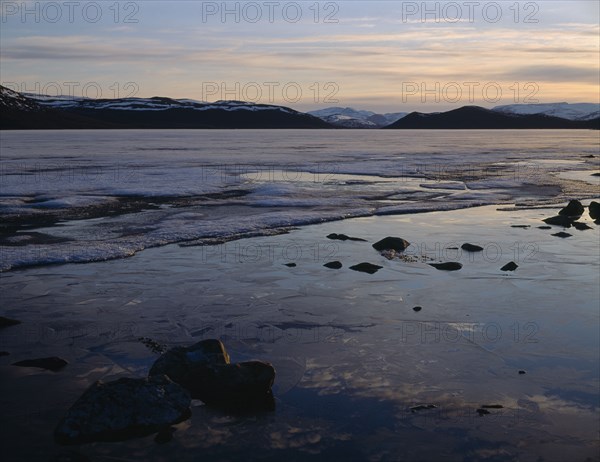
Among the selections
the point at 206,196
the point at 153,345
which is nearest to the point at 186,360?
the point at 153,345

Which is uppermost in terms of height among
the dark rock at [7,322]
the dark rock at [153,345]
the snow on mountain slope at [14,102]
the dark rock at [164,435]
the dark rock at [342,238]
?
the snow on mountain slope at [14,102]

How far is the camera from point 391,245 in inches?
464

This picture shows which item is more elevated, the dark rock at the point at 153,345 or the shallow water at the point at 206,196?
the shallow water at the point at 206,196

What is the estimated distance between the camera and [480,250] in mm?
11680

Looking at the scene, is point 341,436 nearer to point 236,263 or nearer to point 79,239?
point 236,263

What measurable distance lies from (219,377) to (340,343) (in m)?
1.66

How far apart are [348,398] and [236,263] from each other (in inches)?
207

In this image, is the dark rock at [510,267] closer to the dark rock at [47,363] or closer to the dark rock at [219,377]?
the dark rock at [219,377]

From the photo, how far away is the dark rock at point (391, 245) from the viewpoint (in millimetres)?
11704

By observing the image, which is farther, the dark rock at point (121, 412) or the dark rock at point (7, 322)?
the dark rock at point (7, 322)

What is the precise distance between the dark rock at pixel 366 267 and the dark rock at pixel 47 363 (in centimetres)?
495

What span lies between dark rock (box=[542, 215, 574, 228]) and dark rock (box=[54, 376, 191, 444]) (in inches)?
454

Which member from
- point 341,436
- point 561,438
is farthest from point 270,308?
point 561,438

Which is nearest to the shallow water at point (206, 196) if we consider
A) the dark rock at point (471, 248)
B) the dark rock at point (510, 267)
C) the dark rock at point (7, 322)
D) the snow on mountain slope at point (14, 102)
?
the dark rock at point (7, 322)
